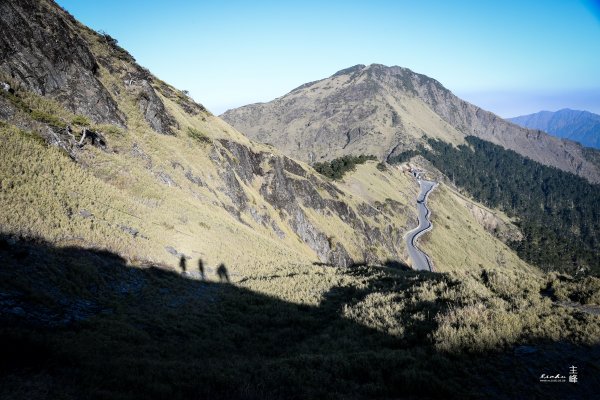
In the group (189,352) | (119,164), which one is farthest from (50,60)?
(189,352)

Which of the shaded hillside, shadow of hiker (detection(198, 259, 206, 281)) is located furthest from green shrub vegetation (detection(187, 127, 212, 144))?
shadow of hiker (detection(198, 259, 206, 281))

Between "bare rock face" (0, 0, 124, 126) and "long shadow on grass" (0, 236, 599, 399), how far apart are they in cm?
2275

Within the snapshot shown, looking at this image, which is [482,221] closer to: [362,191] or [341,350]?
[362,191]

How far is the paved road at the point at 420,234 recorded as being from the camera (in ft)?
261

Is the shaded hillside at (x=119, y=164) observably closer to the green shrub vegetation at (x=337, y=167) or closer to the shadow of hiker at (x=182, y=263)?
the shadow of hiker at (x=182, y=263)

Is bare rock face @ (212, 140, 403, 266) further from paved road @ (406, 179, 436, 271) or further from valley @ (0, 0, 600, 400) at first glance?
paved road @ (406, 179, 436, 271)

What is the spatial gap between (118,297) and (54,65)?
1137 inches

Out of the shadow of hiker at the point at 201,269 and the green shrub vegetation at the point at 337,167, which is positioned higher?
the green shrub vegetation at the point at 337,167

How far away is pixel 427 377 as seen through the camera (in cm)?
905

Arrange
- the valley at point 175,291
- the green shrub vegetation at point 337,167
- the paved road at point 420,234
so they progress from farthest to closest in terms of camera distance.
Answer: the green shrub vegetation at point 337,167, the paved road at point 420,234, the valley at point 175,291

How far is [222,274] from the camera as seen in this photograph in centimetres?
2539

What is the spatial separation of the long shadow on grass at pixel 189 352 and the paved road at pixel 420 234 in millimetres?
54473
